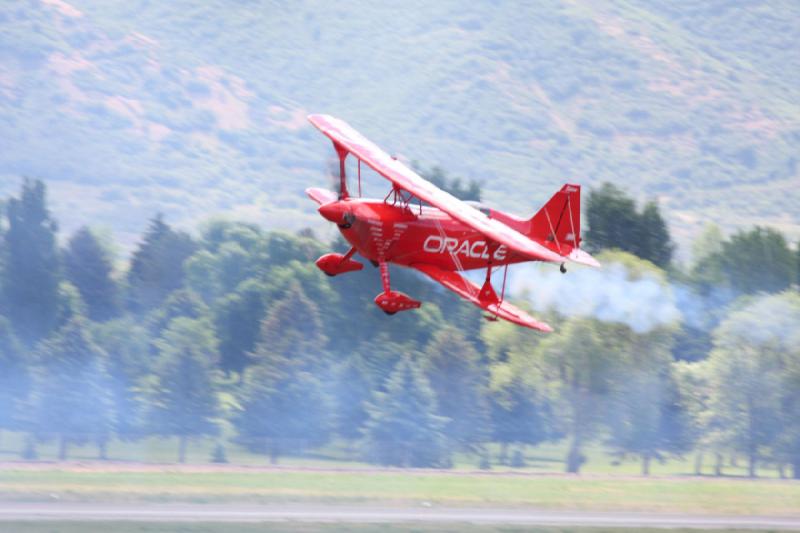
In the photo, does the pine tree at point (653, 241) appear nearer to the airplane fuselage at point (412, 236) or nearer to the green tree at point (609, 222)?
the green tree at point (609, 222)

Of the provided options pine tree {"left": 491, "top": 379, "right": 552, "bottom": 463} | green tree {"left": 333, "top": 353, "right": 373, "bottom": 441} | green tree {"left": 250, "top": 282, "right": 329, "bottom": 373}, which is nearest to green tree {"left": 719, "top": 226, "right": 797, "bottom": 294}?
pine tree {"left": 491, "top": 379, "right": 552, "bottom": 463}

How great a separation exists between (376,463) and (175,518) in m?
22.3

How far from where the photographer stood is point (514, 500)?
63.0 metres

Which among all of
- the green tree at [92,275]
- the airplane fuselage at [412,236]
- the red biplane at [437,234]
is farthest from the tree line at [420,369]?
the airplane fuselage at [412,236]

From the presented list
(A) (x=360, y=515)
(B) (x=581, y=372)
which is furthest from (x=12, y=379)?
(B) (x=581, y=372)

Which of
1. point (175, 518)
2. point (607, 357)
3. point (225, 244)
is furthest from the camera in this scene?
point (225, 244)

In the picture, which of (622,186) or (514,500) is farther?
(622,186)

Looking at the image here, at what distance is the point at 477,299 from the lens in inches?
1566

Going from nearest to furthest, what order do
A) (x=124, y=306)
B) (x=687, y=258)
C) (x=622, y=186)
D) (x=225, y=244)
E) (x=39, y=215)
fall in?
(x=124, y=306) → (x=225, y=244) → (x=39, y=215) → (x=687, y=258) → (x=622, y=186)

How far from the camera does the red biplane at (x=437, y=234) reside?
39.3m

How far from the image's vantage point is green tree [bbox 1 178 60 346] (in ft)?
319

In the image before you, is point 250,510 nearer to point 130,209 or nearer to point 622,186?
point 130,209

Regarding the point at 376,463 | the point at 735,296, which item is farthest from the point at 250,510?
the point at 735,296

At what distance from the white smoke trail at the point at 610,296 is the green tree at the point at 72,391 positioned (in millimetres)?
27023
